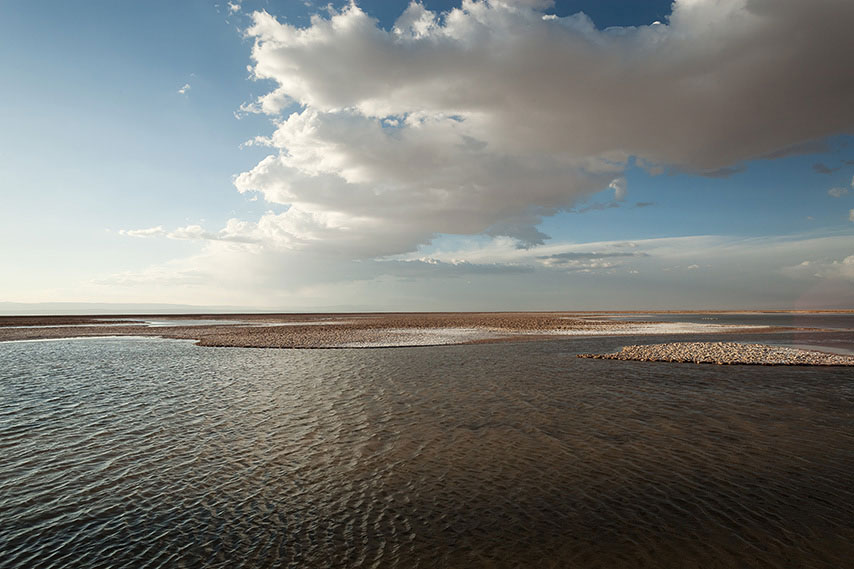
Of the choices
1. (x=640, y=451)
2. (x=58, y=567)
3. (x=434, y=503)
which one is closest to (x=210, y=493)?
(x=58, y=567)

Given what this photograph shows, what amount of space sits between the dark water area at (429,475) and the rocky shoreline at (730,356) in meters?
8.13

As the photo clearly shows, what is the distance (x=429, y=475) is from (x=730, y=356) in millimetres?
30833

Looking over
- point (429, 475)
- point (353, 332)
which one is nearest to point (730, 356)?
point (429, 475)

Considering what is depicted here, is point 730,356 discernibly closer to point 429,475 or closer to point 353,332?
point 429,475

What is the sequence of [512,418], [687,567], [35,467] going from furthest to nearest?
[512,418] → [35,467] → [687,567]

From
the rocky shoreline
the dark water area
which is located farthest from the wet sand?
the dark water area

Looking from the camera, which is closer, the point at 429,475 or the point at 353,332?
the point at 429,475

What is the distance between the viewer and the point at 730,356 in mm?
32281

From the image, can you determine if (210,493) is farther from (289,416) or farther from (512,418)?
(512,418)

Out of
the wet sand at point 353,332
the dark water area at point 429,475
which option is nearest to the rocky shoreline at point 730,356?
the dark water area at point 429,475

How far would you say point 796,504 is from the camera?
9375 mm

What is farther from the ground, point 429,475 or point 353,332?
point 353,332

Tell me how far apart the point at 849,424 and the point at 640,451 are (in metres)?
9.00

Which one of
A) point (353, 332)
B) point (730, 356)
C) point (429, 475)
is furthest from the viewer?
point (353, 332)
